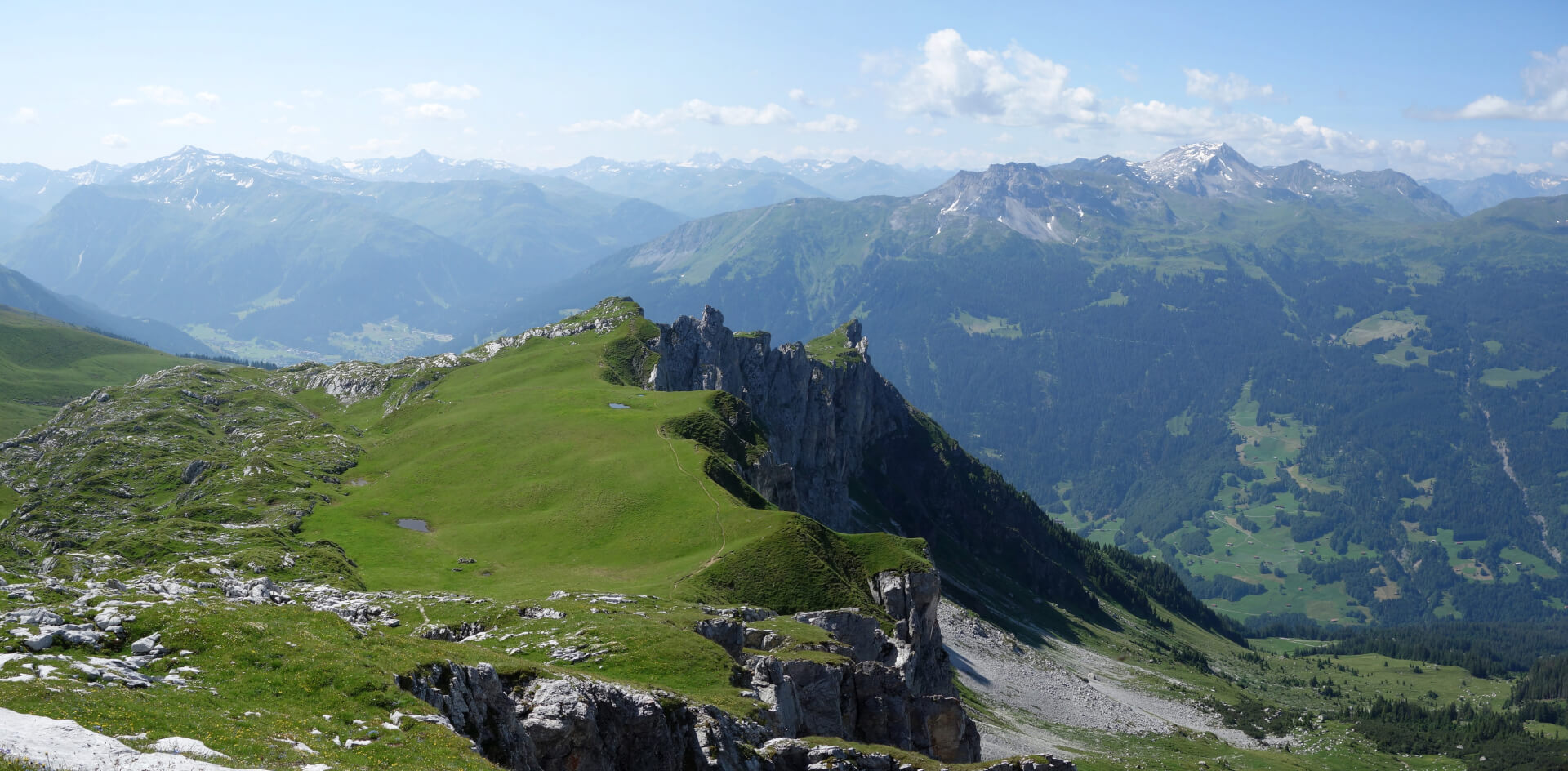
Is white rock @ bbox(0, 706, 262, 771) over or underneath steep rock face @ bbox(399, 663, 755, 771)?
over

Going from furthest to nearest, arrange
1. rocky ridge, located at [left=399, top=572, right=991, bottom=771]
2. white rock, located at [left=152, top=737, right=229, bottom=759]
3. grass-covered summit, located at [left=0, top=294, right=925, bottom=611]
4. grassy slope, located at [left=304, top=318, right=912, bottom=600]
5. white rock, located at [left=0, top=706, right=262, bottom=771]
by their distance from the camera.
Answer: grassy slope, located at [left=304, top=318, right=912, bottom=600] → grass-covered summit, located at [left=0, top=294, right=925, bottom=611] → rocky ridge, located at [left=399, top=572, right=991, bottom=771] → white rock, located at [left=152, top=737, right=229, bottom=759] → white rock, located at [left=0, top=706, right=262, bottom=771]

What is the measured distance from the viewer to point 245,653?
3569 cm

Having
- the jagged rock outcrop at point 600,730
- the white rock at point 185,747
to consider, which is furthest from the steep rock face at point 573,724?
the white rock at point 185,747

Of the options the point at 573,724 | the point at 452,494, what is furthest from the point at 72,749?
the point at 452,494

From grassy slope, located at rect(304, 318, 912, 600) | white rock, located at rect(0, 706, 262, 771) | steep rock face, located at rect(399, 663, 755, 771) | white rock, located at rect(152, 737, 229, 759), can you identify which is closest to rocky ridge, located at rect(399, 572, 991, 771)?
steep rock face, located at rect(399, 663, 755, 771)

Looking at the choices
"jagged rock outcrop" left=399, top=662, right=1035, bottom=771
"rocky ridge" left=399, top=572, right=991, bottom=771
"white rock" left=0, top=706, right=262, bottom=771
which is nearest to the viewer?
A: "white rock" left=0, top=706, right=262, bottom=771

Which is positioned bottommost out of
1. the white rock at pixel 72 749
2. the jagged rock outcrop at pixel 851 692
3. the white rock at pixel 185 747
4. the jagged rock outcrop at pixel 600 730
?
the jagged rock outcrop at pixel 851 692

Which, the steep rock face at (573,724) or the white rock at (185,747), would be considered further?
the steep rock face at (573,724)

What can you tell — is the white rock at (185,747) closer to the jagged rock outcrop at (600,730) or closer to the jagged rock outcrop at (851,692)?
the jagged rock outcrop at (600,730)

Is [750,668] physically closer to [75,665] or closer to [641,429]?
[75,665]

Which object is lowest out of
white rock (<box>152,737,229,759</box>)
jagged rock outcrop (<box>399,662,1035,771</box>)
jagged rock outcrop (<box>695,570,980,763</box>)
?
jagged rock outcrop (<box>695,570,980,763</box>)

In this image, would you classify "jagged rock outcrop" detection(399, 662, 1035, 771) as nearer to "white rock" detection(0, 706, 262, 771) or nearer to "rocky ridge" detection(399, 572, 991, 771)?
"rocky ridge" detection(399, 572, 991, 771)

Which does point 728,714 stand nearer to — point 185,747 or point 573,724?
point 573,724

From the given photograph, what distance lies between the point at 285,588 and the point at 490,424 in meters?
62.0
